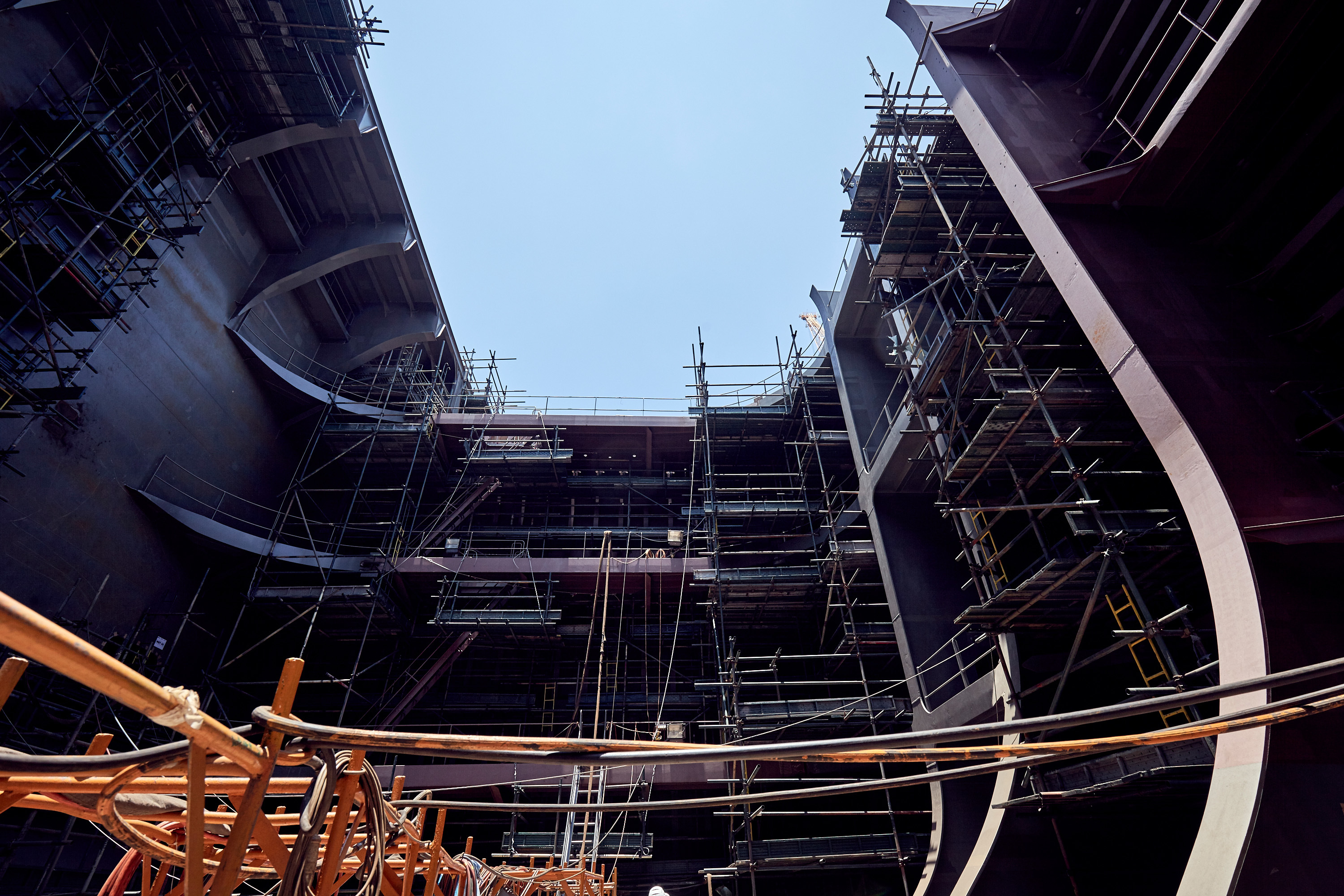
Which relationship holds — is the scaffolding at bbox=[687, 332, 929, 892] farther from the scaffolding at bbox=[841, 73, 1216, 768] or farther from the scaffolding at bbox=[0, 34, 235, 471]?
the scaffolding at bbox=[0, 34, 235, 471]

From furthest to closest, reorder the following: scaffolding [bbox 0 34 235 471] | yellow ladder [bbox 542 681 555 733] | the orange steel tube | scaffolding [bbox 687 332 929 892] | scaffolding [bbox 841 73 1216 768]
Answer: yellow ladder [bbox 542 681 555 733] → scaffolding [bbox 687 332 929 892] → scaffolding [bbox 0 34 235 471] → scaffolding [bbox 841 73 1216 768] → the orange steel tube

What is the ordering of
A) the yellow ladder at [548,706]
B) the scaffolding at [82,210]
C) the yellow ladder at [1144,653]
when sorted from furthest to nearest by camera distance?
the yellow ladder at [548,706]
the scaffolding at [82,210]
the yellow ladder at [1144,653]

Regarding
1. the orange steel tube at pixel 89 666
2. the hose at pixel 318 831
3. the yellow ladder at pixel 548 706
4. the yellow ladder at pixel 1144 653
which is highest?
the yellow ladder at pixel 548 706

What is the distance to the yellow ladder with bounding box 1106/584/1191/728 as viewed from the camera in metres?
8.26

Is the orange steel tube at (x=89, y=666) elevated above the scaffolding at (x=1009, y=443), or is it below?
below

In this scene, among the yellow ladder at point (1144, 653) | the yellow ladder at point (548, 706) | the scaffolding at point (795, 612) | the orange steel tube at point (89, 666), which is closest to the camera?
the orange steel tube at point (89, 666)

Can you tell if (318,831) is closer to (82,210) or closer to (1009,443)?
(1009,443)

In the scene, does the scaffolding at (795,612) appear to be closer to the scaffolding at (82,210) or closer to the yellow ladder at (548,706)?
the yellow ladder at (548,706)

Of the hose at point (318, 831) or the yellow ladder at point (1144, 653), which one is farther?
the yellow ladder at point (1144, 653)

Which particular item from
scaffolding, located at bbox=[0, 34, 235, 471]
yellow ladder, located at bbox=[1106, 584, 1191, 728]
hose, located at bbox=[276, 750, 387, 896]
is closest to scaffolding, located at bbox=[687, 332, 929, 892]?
yellow ladder, located at bbox=[1106, 584, 1191, 728]

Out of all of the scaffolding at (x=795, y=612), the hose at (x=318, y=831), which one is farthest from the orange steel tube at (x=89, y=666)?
the scaffolding at (x=795, y=612)

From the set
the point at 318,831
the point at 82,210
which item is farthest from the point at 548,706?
the point at 318,831

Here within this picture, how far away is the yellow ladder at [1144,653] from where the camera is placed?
27.1 ft

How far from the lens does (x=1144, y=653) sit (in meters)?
12.6
